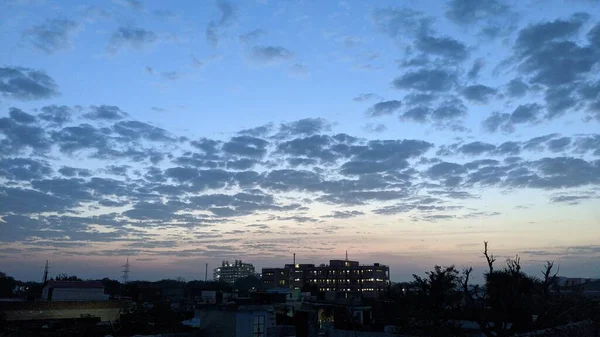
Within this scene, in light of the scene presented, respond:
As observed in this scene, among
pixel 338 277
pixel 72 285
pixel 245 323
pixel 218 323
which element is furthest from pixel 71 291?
pixel 338 277

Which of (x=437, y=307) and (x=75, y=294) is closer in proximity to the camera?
(x=437, y=307)

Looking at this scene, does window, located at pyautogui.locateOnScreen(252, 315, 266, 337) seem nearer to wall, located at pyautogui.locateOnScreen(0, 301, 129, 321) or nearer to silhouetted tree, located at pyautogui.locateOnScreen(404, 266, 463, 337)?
silhouetted tree, located at pyautogui.locateOnScreen(404, 266, 463, 337)

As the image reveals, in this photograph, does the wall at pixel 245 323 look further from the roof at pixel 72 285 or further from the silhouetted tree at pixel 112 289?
the silhouetted tree at pixel 112 289

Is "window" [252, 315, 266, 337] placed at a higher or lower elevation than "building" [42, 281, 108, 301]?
lower

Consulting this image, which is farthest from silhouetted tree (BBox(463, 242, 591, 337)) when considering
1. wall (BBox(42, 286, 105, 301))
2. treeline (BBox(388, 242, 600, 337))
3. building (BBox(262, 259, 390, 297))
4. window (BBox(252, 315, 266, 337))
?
building (BBox(262, 259, 390, 297))

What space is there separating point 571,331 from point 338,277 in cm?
14869

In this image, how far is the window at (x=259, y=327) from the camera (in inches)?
1355

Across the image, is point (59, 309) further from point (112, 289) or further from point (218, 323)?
point (112, 289)

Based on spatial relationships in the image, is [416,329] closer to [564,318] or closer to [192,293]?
[564,318]

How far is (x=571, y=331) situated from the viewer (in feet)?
78.1

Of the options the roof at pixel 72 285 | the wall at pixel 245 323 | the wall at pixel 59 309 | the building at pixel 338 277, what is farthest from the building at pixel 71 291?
the building at pixel 338 277

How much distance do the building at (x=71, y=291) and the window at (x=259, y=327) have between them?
4104 cm

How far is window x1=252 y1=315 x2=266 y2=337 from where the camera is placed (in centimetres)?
3441

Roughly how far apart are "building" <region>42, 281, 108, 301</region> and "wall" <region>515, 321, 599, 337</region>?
60981 millimetres
